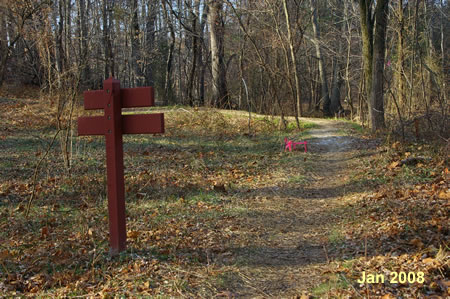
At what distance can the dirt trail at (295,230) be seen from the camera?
4.40 metres

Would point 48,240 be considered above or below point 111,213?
below

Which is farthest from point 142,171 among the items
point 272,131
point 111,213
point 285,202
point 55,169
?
point 272,131

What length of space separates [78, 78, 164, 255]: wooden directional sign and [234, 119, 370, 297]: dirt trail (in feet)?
5.06

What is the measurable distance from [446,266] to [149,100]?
3.36m

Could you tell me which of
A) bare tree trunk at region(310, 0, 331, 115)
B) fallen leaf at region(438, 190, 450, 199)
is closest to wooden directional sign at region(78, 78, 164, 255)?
fallen leaf at region(438, 190, 450, 199)

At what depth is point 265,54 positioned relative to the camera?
61.2 ft

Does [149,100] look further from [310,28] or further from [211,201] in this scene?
[310,28]

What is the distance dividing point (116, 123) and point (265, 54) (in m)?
14.8

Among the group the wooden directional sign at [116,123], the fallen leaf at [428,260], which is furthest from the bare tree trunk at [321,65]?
the fallen leaf at [428,260]

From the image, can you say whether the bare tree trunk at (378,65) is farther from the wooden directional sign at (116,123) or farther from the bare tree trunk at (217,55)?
the wooden directional sign at (116,123)

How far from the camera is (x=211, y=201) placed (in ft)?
24.5

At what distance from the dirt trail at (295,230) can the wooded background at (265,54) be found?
232cm

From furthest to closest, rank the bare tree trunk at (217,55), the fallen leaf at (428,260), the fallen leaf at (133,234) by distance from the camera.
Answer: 1. the bare tree trunk at (217,55)
2. the fallen leaf at (133,234)
3. the fallen leaf at (428,260)

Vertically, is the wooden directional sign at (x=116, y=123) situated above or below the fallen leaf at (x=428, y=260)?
above
